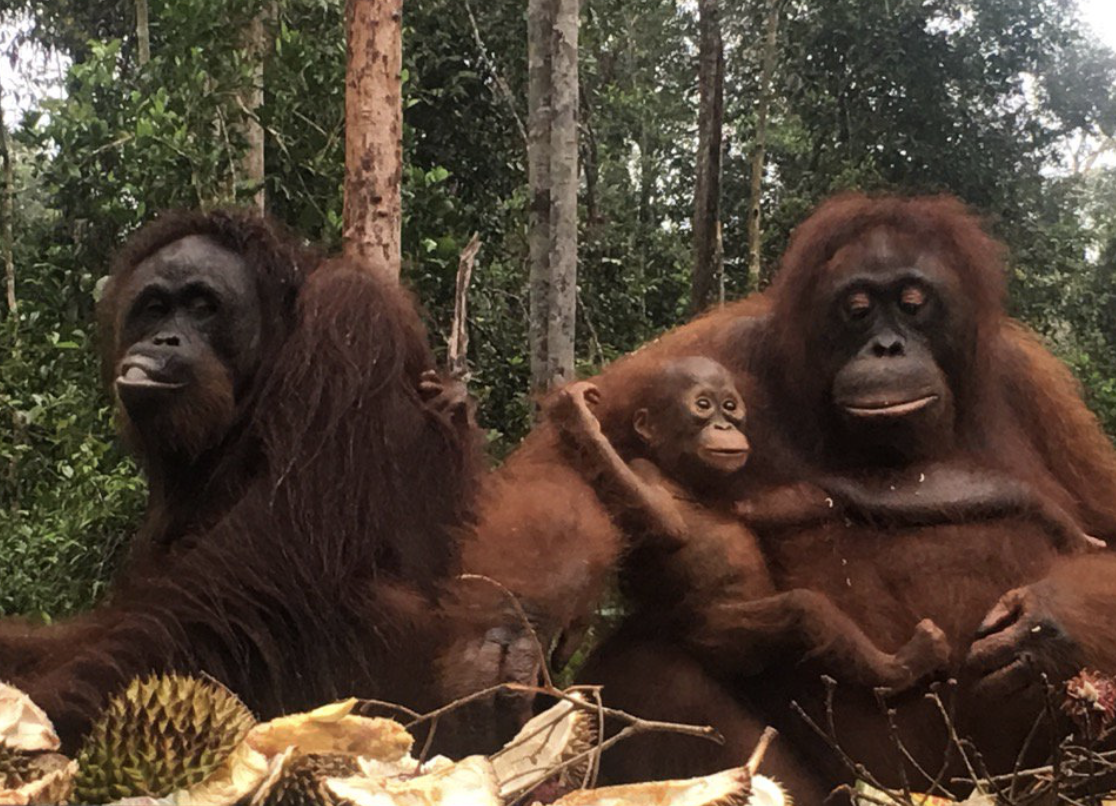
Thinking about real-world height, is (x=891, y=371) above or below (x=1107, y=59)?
below

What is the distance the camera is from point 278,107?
4.68 meters

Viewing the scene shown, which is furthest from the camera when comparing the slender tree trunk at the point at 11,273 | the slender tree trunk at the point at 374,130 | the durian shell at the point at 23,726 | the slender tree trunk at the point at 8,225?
the slender tree trunk at the point at 8,225

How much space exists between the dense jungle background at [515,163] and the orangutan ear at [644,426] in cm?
165

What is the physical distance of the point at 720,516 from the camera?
2.44 meters

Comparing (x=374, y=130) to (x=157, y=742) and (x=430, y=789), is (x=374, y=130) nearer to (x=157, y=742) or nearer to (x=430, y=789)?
(x=157, y=742)

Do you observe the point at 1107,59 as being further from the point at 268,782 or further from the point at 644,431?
the point at 268,782

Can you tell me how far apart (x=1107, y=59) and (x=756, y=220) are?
5.12 ft

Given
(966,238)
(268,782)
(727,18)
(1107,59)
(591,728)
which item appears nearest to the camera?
(268,782)

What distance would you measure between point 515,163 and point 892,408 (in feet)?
12.6

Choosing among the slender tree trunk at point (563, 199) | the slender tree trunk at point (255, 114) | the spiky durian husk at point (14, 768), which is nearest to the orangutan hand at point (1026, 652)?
the spiky durian husk at point (14, 768)

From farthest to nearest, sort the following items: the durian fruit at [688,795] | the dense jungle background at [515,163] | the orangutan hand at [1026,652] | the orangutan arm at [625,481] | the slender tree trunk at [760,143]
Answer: the slender tree trunk at [760,143]
the dense jungle background at [515,163]
the orangutan arm at [625,481]
the orangutan hand at [1026,652]
the durian fruit at [688,795]

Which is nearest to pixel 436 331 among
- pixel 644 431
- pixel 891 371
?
pixel 644 431

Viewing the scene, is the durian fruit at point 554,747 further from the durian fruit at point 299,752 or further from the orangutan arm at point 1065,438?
the orangutan arm at point 1065,438

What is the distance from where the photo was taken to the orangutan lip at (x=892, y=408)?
2369 millimetres
